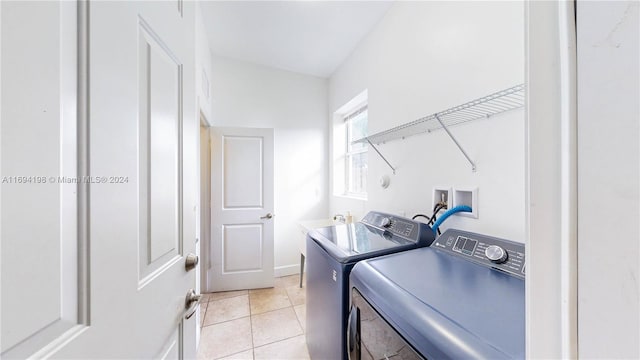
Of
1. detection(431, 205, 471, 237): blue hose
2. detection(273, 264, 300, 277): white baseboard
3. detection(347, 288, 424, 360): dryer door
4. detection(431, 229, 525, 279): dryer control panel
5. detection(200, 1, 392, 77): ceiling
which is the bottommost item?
detection(273, 264, 300, 277): white baseboard

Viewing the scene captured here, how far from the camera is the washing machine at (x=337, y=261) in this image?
111 cm

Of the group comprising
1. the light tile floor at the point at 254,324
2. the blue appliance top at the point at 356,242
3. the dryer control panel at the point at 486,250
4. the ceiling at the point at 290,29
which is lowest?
the light tile floor at the point at 254,324

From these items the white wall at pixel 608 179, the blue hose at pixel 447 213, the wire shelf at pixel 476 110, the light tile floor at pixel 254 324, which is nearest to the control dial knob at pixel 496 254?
the blue hose at pixel 447 213

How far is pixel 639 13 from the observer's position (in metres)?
0.23

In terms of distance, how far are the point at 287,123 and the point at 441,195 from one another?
7.51 ft

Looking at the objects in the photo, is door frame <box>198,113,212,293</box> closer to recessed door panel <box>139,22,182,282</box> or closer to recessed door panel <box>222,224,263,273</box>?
recessed door panel <box>222,224,263,273</box>

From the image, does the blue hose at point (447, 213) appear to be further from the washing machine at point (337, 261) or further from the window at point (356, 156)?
the window at point (356, 156)

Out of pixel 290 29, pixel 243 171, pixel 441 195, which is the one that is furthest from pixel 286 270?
pixel 290 29

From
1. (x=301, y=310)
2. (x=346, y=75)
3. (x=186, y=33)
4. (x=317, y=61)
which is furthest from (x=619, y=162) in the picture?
(x=317, y=61)

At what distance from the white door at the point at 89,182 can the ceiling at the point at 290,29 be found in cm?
166

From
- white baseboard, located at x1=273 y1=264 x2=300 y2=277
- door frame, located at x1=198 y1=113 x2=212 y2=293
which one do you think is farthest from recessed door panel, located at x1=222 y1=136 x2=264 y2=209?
white baseboard, located at x1=273 y1=264 x2=300 y2=277

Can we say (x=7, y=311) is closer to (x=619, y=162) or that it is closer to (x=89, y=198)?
(x=89, y=198)

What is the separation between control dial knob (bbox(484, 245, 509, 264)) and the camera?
0.91m

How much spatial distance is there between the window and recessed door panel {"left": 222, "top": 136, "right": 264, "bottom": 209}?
1.17 meters
